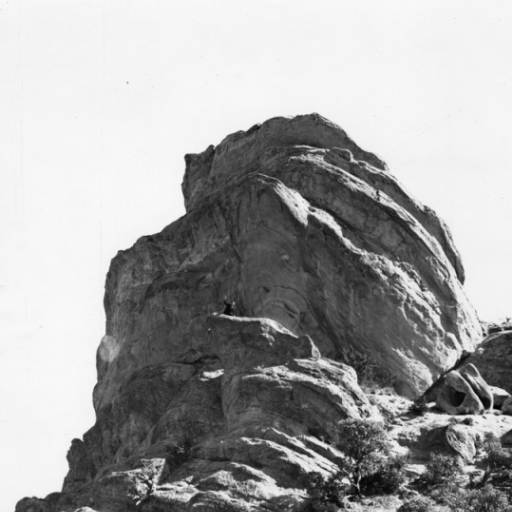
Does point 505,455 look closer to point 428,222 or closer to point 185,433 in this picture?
point 185,433

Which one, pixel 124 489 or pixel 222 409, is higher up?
pixel 222 409

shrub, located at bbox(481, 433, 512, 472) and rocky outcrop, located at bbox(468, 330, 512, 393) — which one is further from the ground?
rocky outcrop, located at bbox(468, 330, 512, 393)

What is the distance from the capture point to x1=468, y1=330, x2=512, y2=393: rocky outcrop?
9406 cm

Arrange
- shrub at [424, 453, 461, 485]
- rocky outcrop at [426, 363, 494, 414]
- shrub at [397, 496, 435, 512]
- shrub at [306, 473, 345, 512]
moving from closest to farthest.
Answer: shrub at [397, 496, 435, 512] < shrub at [306, 473, 345, 512] < shrub at [424, 453, 461, 485] < rocky outcrop at [426, 363, 494, 414]

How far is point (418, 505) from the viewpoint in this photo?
75.5 meters

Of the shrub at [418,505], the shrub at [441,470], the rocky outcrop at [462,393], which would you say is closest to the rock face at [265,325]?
the rocky outcrop at [462,393]

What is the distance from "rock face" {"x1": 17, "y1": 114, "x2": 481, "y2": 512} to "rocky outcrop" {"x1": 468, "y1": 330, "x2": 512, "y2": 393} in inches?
106

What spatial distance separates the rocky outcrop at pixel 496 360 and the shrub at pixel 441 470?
14.2 meters

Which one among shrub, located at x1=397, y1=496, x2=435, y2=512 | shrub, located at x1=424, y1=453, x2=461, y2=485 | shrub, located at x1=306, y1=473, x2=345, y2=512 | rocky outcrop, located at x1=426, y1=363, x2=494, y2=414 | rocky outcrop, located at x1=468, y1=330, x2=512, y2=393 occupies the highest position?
rocky outcrop, located at x1=468, y1=330, x2=512, y2=393

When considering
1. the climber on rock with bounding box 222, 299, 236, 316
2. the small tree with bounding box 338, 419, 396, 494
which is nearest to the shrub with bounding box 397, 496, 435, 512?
the small tree with bounding box 338, 419, 396, 494

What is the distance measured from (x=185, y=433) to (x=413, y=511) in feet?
50.9

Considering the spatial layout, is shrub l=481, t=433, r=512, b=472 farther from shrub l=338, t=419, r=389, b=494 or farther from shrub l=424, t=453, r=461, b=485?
shrub l=338, t=419, r=389, b=494

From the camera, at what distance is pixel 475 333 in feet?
335

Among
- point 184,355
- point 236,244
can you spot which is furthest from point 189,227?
point 184,355
